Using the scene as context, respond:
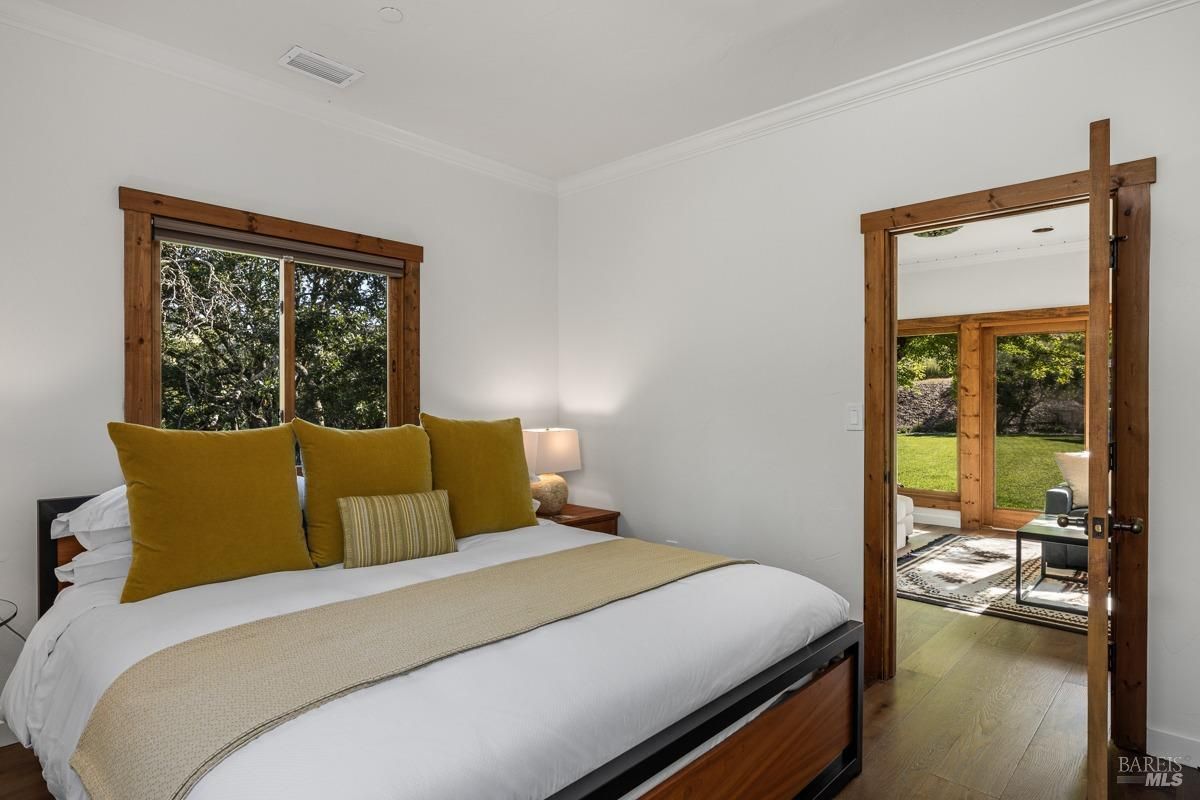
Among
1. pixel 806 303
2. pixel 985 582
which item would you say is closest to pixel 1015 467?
pixel 985 582

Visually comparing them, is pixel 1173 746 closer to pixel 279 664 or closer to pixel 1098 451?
pixel 1098 451

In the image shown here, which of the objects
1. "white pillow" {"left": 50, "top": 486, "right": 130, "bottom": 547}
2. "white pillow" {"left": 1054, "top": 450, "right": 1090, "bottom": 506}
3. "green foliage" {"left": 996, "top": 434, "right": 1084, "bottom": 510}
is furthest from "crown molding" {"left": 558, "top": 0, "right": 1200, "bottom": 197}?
"green foliage" {"left": 996, "top": 434, "right": 1084, "bottom": 510}

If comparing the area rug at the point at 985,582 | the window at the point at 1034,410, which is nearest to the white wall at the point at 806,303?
the area rug at the point at 985,582

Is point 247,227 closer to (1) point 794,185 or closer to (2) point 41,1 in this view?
(2) point 41,1

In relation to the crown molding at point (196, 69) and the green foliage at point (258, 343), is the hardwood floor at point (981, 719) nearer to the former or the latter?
the green foliage at point (258, 343)

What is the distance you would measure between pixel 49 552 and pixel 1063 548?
5492 millimetres

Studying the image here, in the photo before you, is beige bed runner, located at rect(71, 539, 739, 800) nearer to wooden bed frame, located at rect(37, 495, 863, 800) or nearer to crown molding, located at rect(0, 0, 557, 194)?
wooden bed frame, located at rect(37, 495, 863, 800)

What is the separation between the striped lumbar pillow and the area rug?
124 inches

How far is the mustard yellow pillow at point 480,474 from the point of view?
291cm

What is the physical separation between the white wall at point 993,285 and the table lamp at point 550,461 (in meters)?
3.59

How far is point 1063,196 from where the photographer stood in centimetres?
255

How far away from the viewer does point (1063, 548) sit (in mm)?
4496

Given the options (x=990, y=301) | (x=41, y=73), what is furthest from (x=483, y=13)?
(x=990, y=301)

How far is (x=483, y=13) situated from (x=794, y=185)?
1664mm
